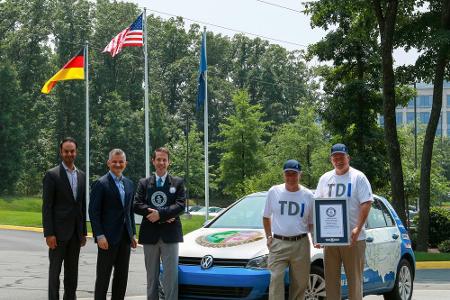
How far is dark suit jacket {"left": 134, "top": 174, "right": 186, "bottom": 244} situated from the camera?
934 centimetres

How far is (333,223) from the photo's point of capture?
Result: 887cm

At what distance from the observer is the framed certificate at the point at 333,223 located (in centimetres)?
886

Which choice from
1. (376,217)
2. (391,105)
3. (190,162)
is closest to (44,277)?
(376,217)

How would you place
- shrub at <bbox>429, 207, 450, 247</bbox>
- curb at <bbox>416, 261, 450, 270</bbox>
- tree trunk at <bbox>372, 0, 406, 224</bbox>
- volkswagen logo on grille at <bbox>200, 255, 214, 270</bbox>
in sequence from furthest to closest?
shrub at <bbox>429, 207, 450, 247</bbox>, tree trunk at <bbox>372, 0, 406, 224</bbox>, curb at <bbox>416, 261, 450, 270</bbox>, volkswagen logo on grille at <bbox>200, 255, 214, 270</bbox>

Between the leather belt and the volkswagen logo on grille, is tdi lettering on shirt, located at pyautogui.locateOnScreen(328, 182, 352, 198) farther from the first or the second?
the volkswagen logo on grille

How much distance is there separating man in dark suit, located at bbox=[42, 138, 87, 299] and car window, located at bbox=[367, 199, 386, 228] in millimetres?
4023

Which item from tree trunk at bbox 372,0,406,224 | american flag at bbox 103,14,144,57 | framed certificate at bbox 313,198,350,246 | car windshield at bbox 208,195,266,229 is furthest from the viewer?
american flag at bbox 103,14,144,57

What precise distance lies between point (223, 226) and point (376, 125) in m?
27.3

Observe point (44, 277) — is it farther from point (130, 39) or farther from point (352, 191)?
point (130, 39)

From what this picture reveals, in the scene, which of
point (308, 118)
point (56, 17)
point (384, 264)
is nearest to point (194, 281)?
point (384, 264)

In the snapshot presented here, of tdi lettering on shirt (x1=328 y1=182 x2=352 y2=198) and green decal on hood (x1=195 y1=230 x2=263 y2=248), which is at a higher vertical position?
tdi lettering on shirt (x1=328 y1=182 x2=352 y2=198)

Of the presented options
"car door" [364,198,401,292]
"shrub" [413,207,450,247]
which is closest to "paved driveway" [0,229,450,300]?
"car door" [364,198,401,292]

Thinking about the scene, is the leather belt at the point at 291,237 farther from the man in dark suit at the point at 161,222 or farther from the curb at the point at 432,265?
the curb at the point at 432,265

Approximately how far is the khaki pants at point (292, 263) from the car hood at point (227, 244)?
0.45 metres
